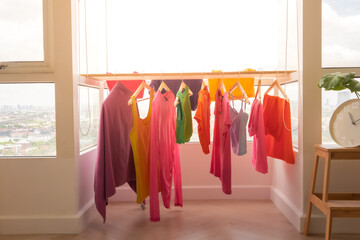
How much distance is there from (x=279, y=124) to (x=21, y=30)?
2.31 m

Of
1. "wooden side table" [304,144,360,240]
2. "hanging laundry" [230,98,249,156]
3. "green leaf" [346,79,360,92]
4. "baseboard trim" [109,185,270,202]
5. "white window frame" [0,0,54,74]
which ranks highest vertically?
"white window frame" [0,0,54,74]

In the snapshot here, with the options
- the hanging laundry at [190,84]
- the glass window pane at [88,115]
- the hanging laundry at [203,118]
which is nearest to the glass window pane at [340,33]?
the hanging laundry at [203,118]

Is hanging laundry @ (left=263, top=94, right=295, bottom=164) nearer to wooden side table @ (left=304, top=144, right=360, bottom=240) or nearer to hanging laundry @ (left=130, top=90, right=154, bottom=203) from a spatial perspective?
wooden side table @ (left=304, top=144, right=360, bottom=240)

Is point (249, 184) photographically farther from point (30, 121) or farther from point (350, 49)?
point (30, 121)

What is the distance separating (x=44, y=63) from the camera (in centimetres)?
289

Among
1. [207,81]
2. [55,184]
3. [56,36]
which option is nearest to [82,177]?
[55,184]

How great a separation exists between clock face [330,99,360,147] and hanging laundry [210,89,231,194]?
2.60 feet

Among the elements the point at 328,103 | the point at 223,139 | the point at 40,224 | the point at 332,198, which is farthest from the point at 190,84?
the point at 40,224

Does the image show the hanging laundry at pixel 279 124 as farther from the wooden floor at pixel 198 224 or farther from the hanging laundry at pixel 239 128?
the wooden floor at pixel 198 224

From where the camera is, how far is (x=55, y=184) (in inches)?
114

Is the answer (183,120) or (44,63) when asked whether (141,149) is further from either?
(44,63)

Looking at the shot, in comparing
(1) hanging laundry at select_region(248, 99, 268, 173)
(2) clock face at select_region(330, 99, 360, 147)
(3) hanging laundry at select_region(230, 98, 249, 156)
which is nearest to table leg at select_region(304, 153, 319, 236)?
(2) clock face at select_region(330, 99, 360, 147)

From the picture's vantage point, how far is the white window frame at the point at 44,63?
2.86 m

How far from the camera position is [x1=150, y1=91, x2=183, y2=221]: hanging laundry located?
2869 mm
